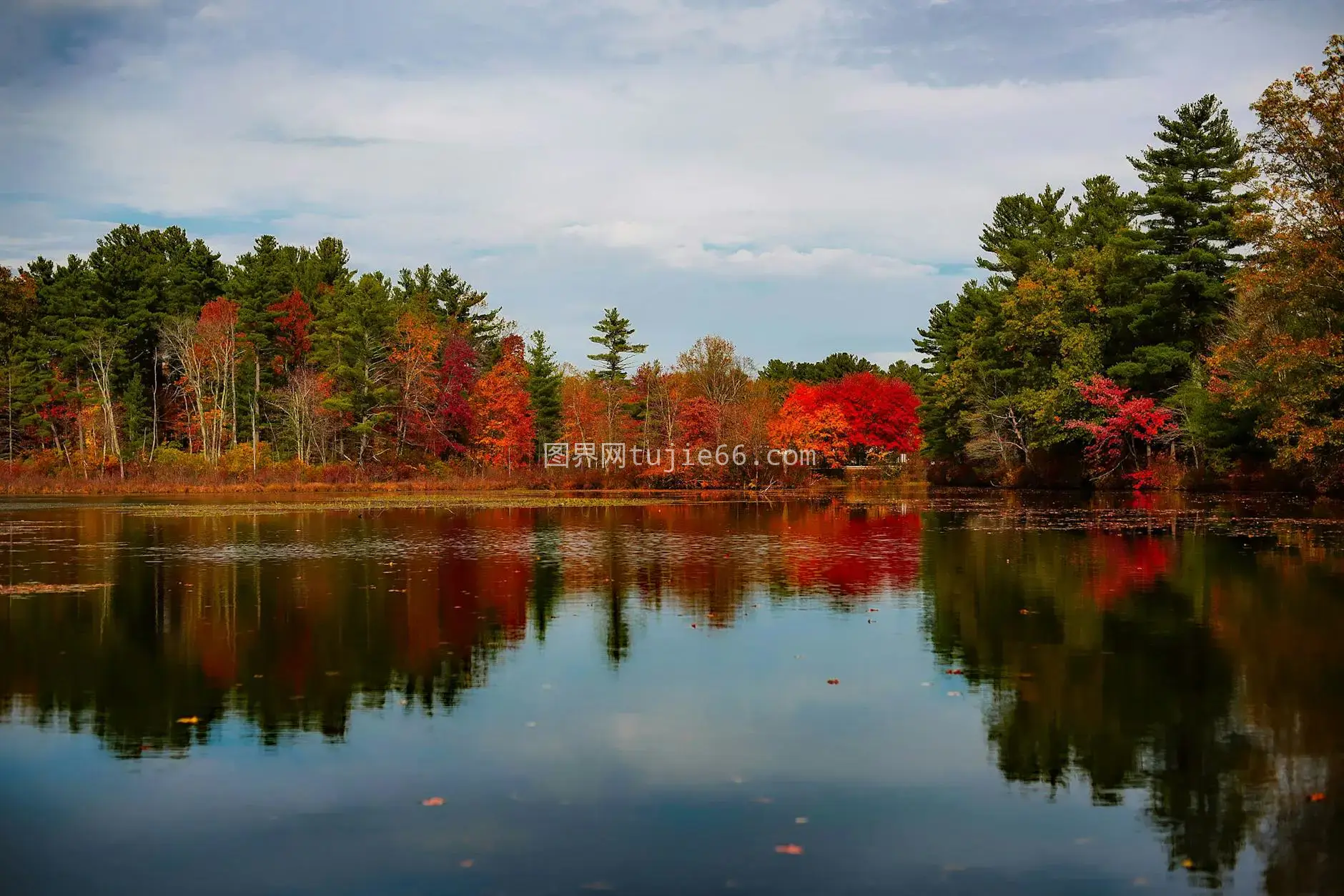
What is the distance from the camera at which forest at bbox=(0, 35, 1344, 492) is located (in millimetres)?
54062

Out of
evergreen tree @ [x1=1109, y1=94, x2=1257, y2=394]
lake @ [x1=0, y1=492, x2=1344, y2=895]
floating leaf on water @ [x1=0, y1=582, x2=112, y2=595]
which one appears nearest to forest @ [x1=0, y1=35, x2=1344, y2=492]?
evergreen tree @ [x1=1109, y1=94, x2=1257, y2=394]

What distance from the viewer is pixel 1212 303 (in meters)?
54.9

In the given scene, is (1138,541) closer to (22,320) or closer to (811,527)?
(811,527)

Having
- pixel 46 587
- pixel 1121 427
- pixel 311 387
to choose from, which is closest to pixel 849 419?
pixel 1121 427

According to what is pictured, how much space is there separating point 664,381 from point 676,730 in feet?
235

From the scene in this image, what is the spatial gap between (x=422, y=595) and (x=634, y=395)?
63.2 m

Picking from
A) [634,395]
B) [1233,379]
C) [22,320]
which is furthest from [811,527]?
[22,320]

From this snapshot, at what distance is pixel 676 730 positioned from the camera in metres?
10.9

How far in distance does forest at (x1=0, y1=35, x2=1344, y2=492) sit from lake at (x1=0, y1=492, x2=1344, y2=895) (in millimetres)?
26091

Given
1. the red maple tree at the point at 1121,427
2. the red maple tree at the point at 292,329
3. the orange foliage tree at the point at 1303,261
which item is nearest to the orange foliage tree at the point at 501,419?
the red maple tree at the point at 292,329

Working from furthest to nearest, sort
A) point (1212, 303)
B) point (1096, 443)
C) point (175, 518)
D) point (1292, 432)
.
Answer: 1. point (1096, 443)
2. point (1212, 303)
3. point (175, 518)
4. point (1292, 432)

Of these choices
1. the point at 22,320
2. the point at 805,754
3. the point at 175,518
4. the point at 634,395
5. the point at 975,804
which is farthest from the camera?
the point at 22,320

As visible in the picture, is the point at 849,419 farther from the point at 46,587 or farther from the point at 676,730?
the point at 676,730

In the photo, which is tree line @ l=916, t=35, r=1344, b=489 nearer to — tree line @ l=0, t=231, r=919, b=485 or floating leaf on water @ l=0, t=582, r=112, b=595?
tree line @ l=0, t=231, r=919, b=485
